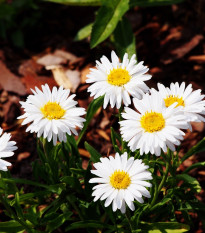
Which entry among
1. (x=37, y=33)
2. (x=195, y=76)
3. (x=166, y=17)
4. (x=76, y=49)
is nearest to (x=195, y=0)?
(x=166, y=17)

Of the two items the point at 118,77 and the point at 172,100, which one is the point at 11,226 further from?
the point at 172,100

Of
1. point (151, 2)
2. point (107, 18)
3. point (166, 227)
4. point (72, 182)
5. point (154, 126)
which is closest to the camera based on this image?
point (154, 126)

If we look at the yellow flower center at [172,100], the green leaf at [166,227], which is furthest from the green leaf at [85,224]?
the yellow flower center at [172,100]

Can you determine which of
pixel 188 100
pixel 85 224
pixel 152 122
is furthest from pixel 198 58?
pixel 85 224

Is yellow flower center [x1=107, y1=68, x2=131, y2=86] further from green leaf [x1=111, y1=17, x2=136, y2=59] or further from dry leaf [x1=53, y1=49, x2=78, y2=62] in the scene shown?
dry leaf [x1=53, y1=49, x2=78, y2=62]

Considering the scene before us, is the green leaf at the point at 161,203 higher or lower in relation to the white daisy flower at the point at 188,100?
lower

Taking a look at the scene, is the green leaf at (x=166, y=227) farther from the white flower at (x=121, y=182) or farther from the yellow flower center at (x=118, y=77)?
the yellow flower center at (x=118, y=77)
